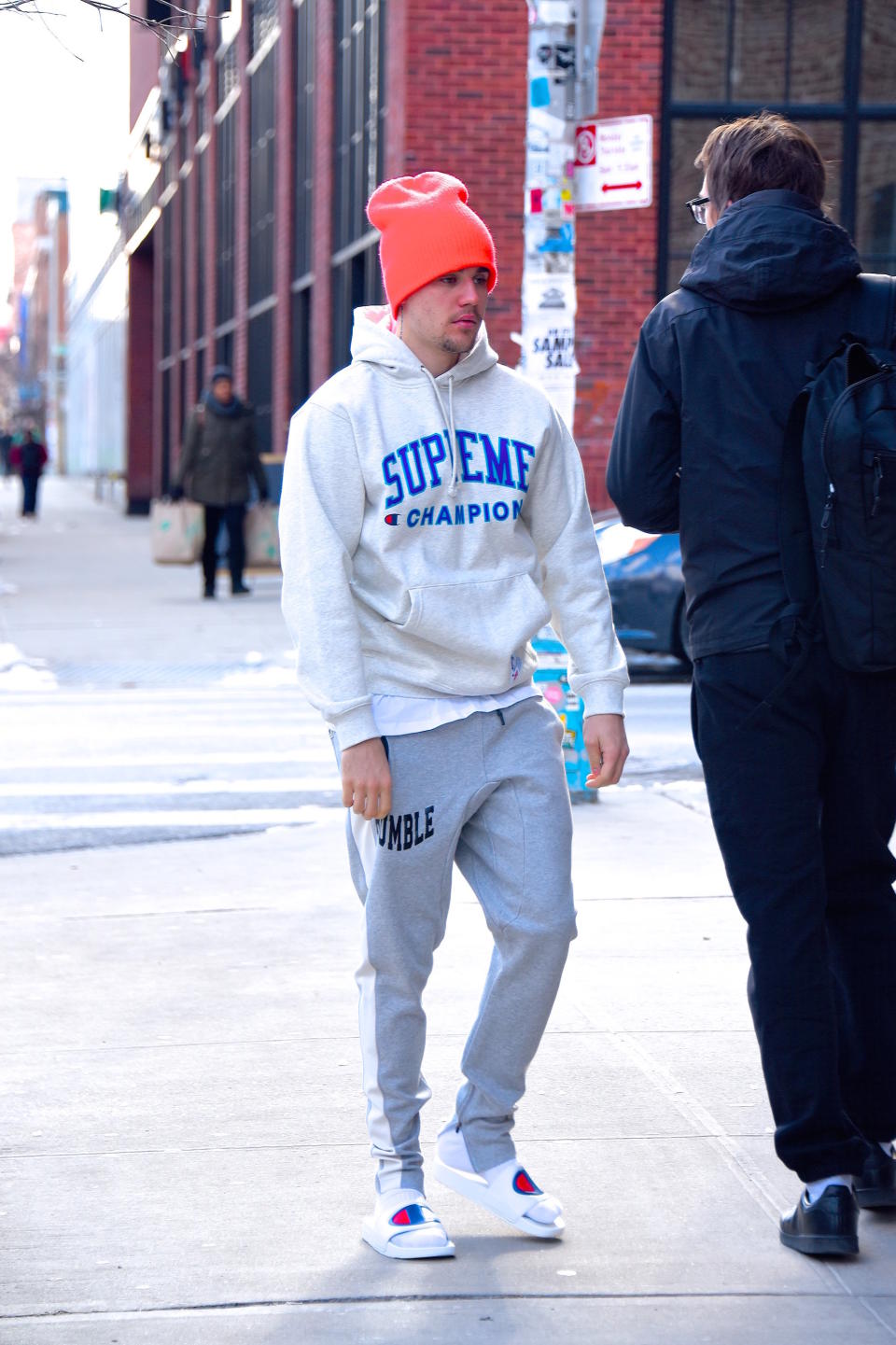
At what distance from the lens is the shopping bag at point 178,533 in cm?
2011

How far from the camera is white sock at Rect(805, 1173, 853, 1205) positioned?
11.6 feet

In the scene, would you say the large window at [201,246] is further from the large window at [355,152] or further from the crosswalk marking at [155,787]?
the crosswalk marking at [155,787]

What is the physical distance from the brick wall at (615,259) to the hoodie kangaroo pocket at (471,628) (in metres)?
13.0

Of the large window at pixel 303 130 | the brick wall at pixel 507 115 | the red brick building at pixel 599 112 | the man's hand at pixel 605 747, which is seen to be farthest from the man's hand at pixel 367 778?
the large window at pixel 303 130

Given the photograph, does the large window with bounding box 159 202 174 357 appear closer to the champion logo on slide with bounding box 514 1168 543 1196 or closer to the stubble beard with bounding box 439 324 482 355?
the stubble beard with bounding box 439 324 482 355

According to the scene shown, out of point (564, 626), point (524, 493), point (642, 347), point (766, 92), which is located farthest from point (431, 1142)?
point (766, 92)

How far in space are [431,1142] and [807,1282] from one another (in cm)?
103

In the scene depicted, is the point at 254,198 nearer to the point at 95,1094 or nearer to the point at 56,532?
the point at 56,532

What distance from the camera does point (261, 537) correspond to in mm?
19859

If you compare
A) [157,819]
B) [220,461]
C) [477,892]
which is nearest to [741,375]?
[477,892]

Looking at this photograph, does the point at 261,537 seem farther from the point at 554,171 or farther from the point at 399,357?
the point at 399,357

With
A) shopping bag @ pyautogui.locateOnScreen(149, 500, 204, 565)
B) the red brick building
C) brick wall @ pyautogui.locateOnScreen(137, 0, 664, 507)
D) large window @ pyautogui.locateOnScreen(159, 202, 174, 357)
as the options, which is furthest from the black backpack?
large window @ pyautogui.locateOnScreen(159, 202, 174, 357)

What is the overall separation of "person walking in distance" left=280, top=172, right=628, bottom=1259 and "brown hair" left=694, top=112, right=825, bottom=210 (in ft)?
1.56

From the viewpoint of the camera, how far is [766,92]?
55.3 feet
